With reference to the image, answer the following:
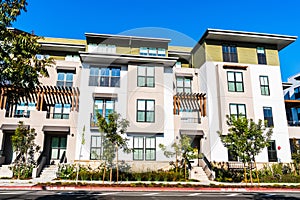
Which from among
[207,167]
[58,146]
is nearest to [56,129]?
[58,146]

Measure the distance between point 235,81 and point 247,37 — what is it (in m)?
4.61

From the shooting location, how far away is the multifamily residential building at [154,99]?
824 inches

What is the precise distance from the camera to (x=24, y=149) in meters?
18.4

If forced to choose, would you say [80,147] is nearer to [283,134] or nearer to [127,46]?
[127,46]

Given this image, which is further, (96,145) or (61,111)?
(61,111)

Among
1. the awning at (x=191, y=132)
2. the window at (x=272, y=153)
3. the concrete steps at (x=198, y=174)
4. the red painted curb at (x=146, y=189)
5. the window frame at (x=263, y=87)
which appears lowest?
the red painted curb at (x=146, y=189)

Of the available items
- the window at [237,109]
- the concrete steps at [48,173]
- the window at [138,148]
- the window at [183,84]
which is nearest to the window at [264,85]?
the window at [237,109]

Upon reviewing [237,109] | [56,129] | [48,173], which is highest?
[237,109]

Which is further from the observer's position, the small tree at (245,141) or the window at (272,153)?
the window at (272,153)

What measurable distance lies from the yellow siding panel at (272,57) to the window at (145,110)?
1287cm

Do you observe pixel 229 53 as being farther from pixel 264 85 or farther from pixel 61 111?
pixel 61 111

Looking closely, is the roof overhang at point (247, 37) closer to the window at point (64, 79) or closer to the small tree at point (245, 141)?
the small tree at point (245, 141)

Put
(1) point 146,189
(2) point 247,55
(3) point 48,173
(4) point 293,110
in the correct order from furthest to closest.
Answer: (4) point 293,110
(2) point 247,55
(3) point 48,173
(1) point 146,189

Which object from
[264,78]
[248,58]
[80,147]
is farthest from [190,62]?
[80,147]
